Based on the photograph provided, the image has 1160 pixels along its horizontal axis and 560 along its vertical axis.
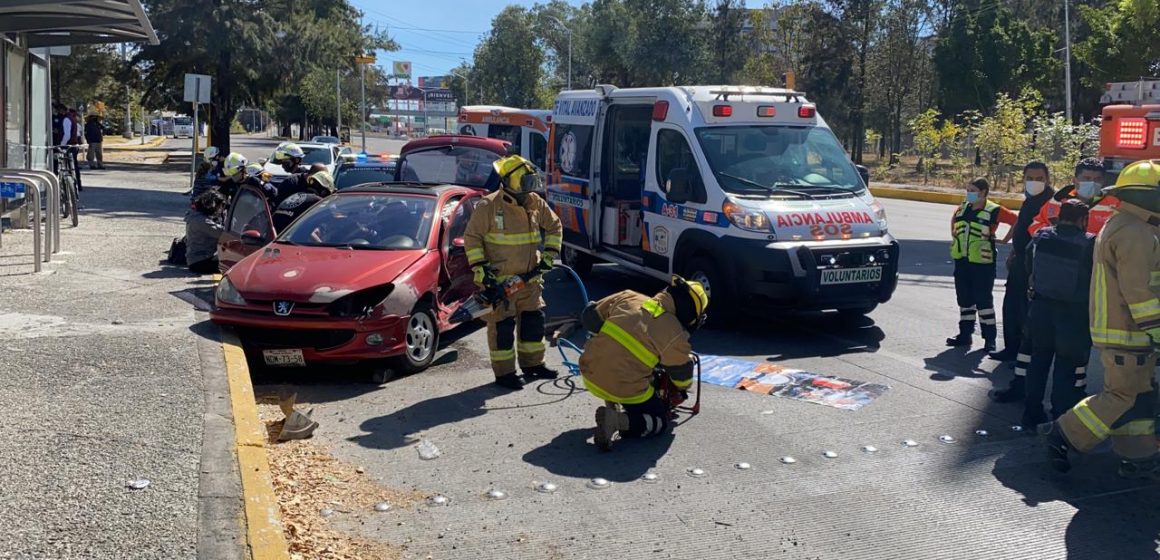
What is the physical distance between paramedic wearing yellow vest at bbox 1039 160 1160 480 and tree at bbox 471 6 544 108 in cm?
5689

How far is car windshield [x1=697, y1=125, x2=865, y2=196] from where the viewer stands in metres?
9.95

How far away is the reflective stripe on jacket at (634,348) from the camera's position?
607 centimetres

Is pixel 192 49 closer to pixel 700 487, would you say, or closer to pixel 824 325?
pixel 824 325

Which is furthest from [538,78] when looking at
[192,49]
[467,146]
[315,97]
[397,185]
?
[397,185]

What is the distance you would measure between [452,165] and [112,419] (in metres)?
8.00

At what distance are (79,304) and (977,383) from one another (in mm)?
7687

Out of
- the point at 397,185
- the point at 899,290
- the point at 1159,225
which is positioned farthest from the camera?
the point at 899,290

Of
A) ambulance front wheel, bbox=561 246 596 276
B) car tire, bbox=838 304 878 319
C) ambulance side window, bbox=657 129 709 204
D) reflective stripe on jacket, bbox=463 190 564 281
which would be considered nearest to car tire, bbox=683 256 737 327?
ambulance side window, bbox=657 129 709 204

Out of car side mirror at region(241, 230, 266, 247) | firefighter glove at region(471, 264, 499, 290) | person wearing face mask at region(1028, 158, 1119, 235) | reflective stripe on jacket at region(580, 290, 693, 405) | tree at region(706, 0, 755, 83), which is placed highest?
tree at region(706, 0, 755, 83)

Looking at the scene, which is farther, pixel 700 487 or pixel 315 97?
pixel 315 97

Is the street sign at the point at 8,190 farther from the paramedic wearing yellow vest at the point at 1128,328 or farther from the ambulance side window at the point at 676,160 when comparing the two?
the paramedic wearing yellow vest at the point at 1128,328

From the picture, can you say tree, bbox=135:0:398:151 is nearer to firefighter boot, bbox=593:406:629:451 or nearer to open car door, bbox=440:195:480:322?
open car door, bbox=440:195:480:322

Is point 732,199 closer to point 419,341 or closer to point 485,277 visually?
point 485,277

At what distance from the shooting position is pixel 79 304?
9391 mm
